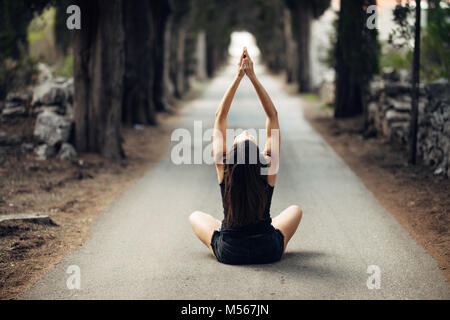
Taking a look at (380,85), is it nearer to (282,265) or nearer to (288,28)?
(282,265)

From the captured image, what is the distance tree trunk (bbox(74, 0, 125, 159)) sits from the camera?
38.8 feet

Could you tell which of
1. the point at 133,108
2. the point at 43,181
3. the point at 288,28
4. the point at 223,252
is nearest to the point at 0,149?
the point at 43,181

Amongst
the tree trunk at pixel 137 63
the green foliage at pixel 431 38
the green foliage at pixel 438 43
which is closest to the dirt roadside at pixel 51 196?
the tree trunk at pixel 137 63

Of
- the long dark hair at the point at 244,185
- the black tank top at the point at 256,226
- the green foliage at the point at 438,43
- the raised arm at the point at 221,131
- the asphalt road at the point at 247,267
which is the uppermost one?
the green foliage at the point at 438,43

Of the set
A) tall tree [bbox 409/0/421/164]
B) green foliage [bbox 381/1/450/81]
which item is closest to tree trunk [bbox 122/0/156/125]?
green foliage [bbox 381/1/450/81]

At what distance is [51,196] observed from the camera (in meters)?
9.12

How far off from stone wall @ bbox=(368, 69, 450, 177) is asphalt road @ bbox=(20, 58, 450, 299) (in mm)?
1465

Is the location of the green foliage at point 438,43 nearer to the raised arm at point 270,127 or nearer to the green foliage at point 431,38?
the green foliage at point 431,38

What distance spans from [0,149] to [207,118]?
9.03 meters

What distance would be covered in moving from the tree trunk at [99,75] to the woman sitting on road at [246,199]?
6534mm

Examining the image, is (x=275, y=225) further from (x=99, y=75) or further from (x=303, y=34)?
(x=303, y=34)

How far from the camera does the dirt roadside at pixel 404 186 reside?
6914 millimetres

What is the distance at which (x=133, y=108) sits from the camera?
17359 millimetres

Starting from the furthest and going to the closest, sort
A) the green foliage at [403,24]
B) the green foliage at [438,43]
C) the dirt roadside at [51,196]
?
the green foliage at [438,43] → the green foliage at [403,24] → the dirt roadside at [51,196]
